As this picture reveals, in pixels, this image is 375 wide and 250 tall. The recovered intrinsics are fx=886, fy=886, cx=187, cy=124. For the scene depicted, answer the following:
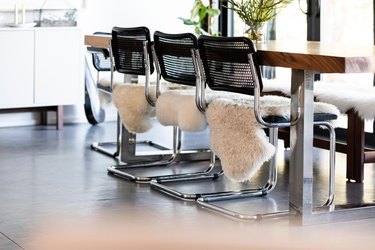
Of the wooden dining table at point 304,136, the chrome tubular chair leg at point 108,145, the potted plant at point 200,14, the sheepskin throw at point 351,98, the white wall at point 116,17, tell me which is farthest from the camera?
the potted plant at point 200,14

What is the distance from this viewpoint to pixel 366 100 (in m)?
5.07

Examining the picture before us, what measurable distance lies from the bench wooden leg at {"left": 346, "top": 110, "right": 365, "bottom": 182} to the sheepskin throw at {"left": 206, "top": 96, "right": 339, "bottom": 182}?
760mm

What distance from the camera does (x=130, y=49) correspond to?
5195mm

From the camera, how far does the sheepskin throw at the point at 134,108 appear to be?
519 cm

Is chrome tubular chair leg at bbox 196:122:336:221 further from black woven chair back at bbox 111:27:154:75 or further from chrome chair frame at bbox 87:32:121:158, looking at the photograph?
chrome chair frame at bbox 87:32:121:158

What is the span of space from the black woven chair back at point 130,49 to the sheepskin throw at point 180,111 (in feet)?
1.15

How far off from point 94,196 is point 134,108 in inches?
30.6

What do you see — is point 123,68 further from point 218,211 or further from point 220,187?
point 218,211

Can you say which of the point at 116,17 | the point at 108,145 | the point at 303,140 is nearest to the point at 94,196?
the point at 303,140

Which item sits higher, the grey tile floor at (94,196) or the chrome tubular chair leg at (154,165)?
the chrome tubular chair leg at (154,165)

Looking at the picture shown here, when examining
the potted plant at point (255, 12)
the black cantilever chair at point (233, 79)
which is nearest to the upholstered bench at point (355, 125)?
the potted plant at point (255, 12)

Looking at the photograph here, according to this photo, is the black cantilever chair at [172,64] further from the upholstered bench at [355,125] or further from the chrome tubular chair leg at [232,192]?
the upholstered bench at [355,125]

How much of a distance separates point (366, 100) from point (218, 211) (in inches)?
51.9

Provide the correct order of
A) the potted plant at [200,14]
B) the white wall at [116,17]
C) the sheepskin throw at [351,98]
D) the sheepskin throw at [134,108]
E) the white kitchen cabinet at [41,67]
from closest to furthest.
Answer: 1. the sheepskin throw at [351,98]
2. the sheepskin throw at [134,108]
3. the white kitchen cabinet at [41,67]
4. the white wall at [116,17]
5. the potted plant at [200,14]
